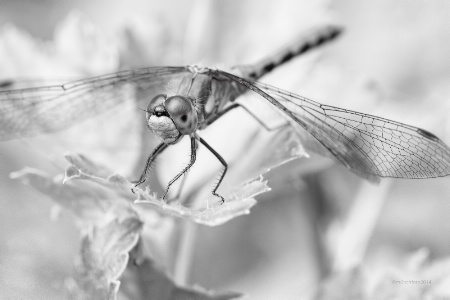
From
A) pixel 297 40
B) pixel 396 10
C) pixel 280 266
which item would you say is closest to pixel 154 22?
pixel 297 40

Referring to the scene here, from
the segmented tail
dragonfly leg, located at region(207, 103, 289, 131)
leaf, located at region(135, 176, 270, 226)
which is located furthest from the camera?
the segmented tail

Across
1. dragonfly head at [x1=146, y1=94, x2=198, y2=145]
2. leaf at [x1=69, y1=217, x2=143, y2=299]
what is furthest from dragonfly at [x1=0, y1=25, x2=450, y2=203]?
leaf at [x1=69, y1=217, x2=143, y2=299]

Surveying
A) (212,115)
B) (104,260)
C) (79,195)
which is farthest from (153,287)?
(212,115)

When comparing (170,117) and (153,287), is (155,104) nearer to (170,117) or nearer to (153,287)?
(170,117)

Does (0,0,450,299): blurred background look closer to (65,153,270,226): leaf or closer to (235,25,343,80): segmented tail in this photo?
(235,25,343,80): segmented tail

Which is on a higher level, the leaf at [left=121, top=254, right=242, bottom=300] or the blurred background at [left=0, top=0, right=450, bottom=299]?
the blurred background at [left=0, top=0, right=450, bottom=299]

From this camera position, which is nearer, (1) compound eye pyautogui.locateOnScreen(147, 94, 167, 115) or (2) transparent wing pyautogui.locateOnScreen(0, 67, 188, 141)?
(1) compound eye pyautogui.locateOnScreen(147, 94, 167, 115)

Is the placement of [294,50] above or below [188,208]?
above
